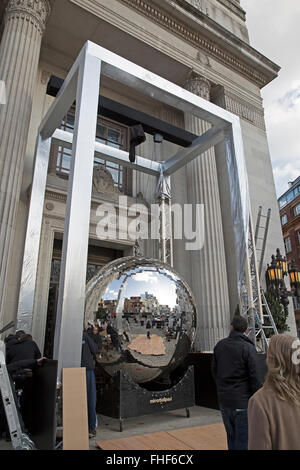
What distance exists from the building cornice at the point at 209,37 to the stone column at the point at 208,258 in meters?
1.90

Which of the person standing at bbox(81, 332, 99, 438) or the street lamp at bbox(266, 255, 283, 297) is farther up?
the street lamp at bbox(266, 255, 283, 297)

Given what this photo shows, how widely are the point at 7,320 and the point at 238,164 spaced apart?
667cm

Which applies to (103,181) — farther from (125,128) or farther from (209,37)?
(209,37)

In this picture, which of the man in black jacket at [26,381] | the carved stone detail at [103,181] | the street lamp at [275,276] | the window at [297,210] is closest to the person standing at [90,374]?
the man in black jacket at [26,381]

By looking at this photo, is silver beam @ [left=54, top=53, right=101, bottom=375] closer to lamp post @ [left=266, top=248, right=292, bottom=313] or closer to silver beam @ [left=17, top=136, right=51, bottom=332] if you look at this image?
silver beam @ [left=17, top=136, right=51, bottom=332]

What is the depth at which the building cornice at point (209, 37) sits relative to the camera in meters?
11.3

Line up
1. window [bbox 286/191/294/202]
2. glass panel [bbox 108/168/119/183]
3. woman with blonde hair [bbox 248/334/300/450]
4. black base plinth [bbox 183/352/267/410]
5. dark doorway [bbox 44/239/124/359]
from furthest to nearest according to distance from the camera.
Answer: window [bbox 286/191/294/202]
glass panel [bbox 108/168/119/183]
dark doorway [bbox 44/239/124/359]
black base plinth [bbox 183/352/267/410]
woman with blonde hair [bbox 248/334/300/450]

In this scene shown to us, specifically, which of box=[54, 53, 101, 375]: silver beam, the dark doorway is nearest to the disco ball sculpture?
box=[54, 53, 101, 375]: silver beam

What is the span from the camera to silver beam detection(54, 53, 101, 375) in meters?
3.55

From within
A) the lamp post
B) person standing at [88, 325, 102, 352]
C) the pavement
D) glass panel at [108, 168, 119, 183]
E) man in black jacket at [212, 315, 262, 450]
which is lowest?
the pavement

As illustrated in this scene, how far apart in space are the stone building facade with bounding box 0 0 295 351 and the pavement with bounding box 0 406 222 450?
11.7ft

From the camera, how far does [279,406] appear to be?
4.67 feet

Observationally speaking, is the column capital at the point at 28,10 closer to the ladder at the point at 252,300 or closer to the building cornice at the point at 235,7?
the ladder at the point at 252,300
